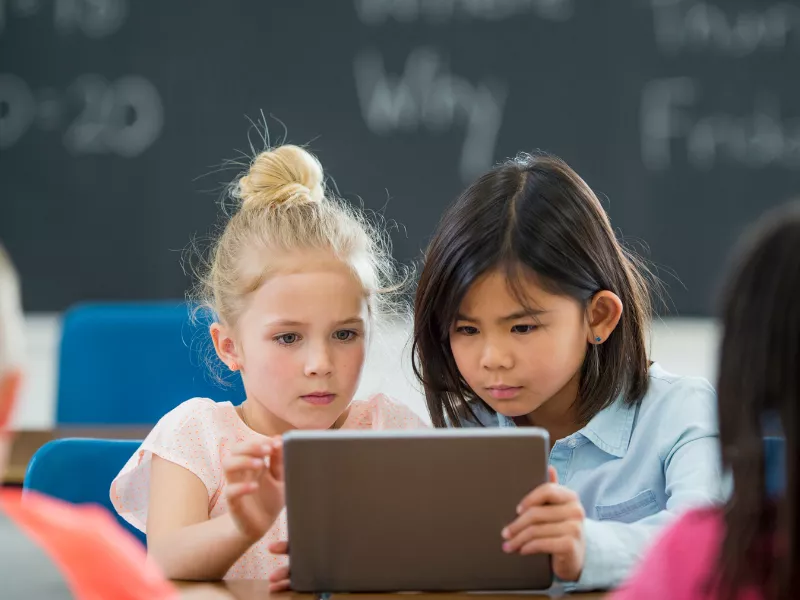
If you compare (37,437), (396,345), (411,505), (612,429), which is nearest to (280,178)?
(612,429)

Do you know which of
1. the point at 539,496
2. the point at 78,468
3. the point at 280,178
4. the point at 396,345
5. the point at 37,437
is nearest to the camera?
the point at 539,496

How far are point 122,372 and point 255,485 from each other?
1085 millimetres

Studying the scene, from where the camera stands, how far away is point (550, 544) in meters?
1.10

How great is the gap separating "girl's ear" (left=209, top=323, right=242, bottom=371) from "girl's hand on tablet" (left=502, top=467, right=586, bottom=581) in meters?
0.64

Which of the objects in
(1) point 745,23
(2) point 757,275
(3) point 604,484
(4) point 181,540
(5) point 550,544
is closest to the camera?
(2) point 757,275

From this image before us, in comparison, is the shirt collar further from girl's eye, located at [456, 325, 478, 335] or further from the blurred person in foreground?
the blurred person in foreground

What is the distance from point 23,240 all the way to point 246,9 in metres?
1.00

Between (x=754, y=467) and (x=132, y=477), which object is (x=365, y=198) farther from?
(x=754, y=467)

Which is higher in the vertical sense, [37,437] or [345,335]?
[345,335]

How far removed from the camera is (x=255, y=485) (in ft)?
3.83

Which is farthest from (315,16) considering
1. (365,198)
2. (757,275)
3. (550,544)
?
(757,275)

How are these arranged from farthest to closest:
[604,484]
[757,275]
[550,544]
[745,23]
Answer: [745,23] < [604,484] < [550,544] < [757,275]

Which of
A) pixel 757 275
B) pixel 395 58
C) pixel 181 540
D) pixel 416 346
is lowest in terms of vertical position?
pixel 181 540

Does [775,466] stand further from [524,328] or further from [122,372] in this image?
[122,372]
